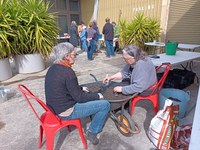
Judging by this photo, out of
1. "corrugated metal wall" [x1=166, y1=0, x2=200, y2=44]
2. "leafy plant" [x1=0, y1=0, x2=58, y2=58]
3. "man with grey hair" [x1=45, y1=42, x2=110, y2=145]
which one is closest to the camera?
"man with grey hair" [x1=45, y1=42, x2=110, y2=145]

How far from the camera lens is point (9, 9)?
13.8ft

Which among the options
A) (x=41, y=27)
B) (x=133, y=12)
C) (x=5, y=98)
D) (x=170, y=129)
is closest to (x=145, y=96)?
(x=170, y=129)

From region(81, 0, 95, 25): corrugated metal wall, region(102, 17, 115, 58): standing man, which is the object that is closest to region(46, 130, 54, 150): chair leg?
region(102, 17, 115, 58): standing man

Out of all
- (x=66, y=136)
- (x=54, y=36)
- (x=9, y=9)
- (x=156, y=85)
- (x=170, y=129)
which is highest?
(x=9, y=9)

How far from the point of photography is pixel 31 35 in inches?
175

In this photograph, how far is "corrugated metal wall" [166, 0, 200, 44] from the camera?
582cm

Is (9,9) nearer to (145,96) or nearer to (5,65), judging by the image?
(5,65)

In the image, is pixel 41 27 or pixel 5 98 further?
pixel 41 27

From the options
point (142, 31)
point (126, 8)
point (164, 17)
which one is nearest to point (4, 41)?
point (142, 31)

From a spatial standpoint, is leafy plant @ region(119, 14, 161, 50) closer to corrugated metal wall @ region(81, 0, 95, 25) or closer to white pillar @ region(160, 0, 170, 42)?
white pillar @ region(160, 0, 170, 42)

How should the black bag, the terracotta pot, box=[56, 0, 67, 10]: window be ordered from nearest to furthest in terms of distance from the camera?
the black bag → the terracotta pot → box=[56, 0, 67, 10]: window

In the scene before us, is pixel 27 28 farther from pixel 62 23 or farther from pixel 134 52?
pixel 62 23

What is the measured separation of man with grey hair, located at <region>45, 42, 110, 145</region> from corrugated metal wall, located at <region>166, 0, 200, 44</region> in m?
5.62

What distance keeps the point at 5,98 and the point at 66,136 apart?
1666mm
